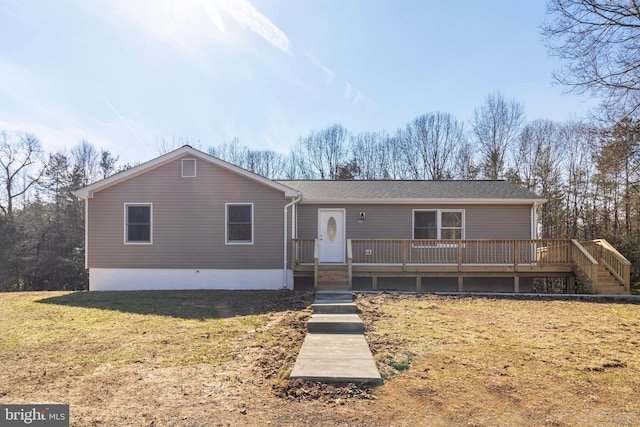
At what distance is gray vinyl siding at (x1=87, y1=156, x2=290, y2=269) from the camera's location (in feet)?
39.6

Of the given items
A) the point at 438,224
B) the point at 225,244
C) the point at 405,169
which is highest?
the point at 405,169

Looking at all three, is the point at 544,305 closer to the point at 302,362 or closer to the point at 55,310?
the point at 302,362

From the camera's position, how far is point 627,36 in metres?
9.15

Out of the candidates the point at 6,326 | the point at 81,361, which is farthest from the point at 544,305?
the point at 6,326

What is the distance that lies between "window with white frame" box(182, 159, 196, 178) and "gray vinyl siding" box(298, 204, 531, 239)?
3.79 m

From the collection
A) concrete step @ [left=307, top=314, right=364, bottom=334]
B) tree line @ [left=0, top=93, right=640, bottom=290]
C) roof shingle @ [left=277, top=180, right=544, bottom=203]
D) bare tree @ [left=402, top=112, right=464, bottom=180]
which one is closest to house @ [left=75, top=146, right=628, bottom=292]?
roof shingle @ [left=277, top=180, right=544, bottom=203]

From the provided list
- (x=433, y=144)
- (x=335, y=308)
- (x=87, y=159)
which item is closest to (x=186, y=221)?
(x=335, y=308)

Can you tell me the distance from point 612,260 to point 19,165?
118ft

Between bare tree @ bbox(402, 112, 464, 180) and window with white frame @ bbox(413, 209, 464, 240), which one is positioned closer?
window with white frame @ bbox(413, 209, 464, 240)

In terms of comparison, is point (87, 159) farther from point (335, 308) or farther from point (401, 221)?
point (335, 308)

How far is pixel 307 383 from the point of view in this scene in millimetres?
4148

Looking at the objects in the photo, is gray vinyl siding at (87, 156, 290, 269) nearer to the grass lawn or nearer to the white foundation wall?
the white foundation wall

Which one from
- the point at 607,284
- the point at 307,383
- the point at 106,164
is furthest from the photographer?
the point at 106,164

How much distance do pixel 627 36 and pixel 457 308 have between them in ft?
25.7
